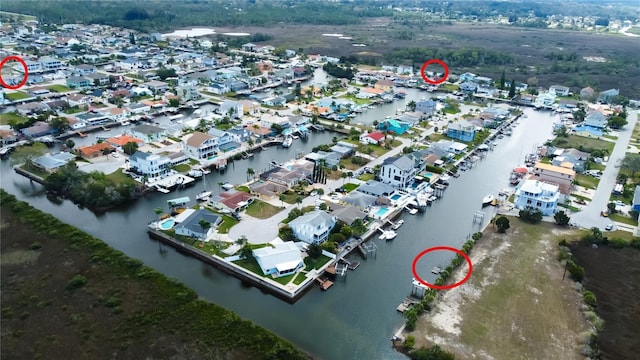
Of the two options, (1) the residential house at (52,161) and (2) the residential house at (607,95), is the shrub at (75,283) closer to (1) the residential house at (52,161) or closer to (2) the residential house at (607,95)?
(1) the residential house at (52,161)

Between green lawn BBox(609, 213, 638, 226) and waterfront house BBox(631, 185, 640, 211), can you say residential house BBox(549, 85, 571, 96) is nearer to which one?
waterfront house BBox(631, 185, 640, 211)

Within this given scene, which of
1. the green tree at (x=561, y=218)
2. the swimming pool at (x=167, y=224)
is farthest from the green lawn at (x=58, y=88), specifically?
the green tree at (x=561, y=218)

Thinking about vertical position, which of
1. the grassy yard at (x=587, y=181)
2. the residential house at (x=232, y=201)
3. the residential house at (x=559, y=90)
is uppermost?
the residential house at (x=559, y=90)

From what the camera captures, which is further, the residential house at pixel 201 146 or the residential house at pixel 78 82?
the residential house at pixel 78 82

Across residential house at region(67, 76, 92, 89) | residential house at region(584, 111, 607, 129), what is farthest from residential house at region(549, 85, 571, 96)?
residential house at region(67, 76, 92, 89)

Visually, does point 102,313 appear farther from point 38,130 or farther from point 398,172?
point 38,130

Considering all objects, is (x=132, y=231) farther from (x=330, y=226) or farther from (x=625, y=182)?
(x=625, y=182)

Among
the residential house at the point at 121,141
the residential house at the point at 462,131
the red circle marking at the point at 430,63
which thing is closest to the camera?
the residential house at the point at 121,141
